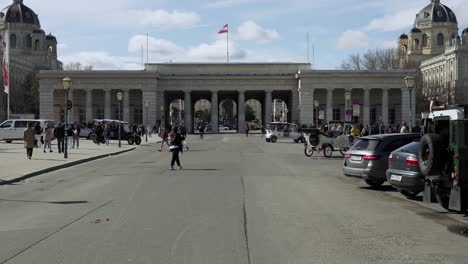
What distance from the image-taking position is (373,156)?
18.9m

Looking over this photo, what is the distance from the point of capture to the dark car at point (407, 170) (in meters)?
14.8

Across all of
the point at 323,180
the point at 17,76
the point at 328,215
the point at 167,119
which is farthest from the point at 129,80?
the point at 328,215

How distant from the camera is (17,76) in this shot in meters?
128

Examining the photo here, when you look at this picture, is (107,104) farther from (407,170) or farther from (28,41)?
(407,170)

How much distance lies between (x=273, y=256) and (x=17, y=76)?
12771 centimetres

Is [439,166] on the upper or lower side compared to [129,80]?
lower

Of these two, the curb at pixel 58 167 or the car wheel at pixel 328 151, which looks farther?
the car wheel at pixel 328 151

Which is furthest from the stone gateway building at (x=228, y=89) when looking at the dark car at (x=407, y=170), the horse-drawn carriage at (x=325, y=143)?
the dark car at (x=407, y=170)

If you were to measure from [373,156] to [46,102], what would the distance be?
3935 inches

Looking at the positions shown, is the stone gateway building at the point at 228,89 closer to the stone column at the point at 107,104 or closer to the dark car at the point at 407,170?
the stone column at the point at 107,104

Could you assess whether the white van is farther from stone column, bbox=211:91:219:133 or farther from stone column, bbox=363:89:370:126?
stone column, bbox=363:89:370:126

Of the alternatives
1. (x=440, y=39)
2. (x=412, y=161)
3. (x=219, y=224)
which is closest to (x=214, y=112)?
(x=440, y=39)

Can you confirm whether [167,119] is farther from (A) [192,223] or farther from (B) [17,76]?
(A) [192,223]

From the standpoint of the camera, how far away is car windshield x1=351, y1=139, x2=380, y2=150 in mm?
19156
